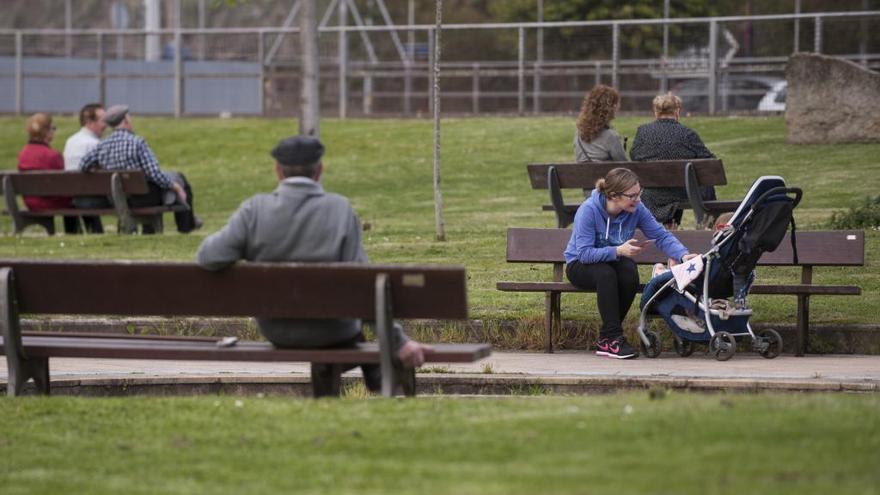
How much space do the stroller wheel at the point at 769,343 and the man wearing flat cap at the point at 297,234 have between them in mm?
3467

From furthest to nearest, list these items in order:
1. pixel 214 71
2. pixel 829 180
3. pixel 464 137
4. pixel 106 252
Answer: pixel 214 71 → pixel 464 137 → pixel 829 180 → pixel 106 252

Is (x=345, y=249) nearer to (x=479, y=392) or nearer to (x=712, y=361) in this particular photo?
(x=479, y=392)

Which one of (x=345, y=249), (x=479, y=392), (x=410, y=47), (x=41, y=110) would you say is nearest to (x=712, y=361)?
(x=479, y=392)

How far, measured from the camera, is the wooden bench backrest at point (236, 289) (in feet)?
24.2

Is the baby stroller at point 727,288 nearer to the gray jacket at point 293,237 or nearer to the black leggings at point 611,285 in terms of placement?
the black leggings at point 611,285

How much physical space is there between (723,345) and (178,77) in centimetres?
2623

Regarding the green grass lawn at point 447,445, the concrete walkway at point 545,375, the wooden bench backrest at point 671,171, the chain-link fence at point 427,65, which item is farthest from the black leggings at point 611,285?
the chain-link fence at point 427,65

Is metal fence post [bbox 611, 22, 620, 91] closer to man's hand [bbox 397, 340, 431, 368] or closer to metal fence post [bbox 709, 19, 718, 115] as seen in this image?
metal fence post [bbox 709, 19, 718, 115]

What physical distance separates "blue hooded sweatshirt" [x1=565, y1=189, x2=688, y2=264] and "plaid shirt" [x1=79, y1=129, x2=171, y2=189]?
809cm

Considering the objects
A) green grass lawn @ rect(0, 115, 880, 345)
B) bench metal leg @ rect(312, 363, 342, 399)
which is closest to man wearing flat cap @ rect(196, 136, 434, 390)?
bench metal leg @ rect(312, 363, 342, 399)

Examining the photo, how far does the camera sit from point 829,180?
762 inches

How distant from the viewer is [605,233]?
10609 mm

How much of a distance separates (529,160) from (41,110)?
54.9 feet

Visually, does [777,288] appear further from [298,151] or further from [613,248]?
[298,151]
